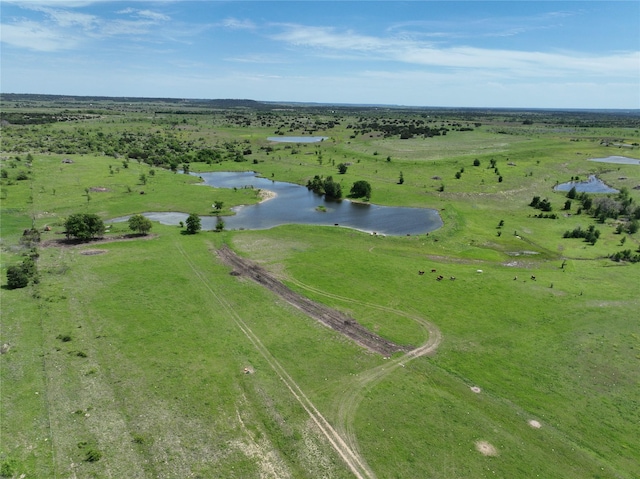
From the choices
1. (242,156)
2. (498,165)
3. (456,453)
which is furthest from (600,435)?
(242,156)

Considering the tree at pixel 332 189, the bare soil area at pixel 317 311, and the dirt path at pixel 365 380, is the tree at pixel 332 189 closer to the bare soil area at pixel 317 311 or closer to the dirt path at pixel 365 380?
the bare soil area at pixel 317 311

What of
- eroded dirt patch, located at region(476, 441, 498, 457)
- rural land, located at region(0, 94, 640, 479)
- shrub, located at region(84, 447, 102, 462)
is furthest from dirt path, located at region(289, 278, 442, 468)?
shrub, located at region(84, 447, 102, 462)

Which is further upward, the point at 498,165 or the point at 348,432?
the point at 498,165

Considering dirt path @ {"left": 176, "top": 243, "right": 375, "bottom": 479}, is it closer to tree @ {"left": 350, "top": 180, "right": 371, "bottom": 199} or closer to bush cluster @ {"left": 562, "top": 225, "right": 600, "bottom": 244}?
tree @ {"left": 350, "top": 180, "right": 371, "bottom": 199}

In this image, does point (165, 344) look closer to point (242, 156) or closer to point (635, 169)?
point (242, 156)

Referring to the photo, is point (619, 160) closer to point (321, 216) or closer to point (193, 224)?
point (321, 216)

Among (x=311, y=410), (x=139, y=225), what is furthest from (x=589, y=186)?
(x=139, y=225)
